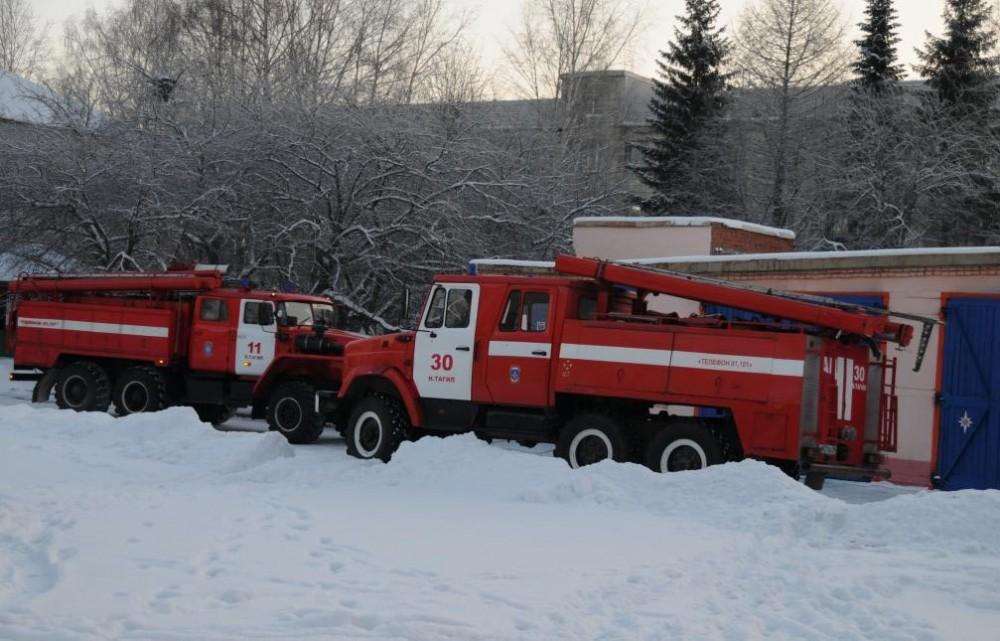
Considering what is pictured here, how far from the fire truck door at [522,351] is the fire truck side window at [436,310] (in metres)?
0.88

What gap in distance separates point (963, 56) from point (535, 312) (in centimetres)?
3229

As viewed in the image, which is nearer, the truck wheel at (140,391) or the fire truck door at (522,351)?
the fire truck door at (522,351)

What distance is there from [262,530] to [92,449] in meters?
6.11

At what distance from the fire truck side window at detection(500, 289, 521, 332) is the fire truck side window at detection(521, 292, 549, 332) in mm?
100

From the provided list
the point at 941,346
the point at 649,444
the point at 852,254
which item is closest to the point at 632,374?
the point at 649,444

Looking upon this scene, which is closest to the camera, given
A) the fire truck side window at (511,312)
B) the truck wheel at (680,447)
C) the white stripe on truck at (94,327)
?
the truck wheel at (680,447)

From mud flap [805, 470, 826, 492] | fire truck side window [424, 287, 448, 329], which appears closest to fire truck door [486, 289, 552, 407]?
fire truck side window [424, 287, 448, 329]

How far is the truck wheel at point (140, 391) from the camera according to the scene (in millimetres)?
21578

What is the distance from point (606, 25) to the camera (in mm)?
50719

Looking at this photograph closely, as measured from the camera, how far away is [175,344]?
71.4 feet

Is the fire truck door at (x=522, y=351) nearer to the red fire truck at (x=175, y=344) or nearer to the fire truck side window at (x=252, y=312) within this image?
the red fire truck at (x=175, y=344)

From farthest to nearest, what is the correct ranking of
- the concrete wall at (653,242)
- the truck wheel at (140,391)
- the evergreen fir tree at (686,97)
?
the evergreen fir tree at (686,97) → the concrete wall at (653,242) → the truck wheel at (140,391)

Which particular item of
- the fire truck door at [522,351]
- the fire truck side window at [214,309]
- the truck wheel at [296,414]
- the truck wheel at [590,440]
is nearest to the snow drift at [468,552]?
the truck wheel at [590,440]

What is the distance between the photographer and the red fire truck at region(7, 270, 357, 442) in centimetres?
1970
